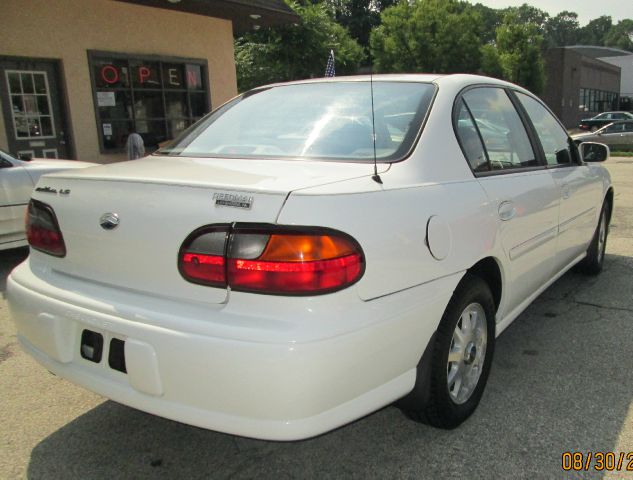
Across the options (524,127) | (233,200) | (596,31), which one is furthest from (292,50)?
(596,31)

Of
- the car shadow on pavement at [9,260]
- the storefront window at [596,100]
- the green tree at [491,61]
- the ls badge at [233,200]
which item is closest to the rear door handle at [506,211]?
the ls badge at [233,200]

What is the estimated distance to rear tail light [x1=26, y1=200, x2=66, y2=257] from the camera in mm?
2340

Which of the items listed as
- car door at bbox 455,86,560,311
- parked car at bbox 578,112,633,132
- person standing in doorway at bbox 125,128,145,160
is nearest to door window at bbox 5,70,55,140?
person standing in doorway at bbox 125,128,145,160

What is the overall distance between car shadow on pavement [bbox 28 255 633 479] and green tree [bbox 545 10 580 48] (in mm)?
152274

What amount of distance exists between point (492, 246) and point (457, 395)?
714 millimetres

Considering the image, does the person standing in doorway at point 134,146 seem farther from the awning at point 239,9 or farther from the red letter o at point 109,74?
the awning at point 239,9

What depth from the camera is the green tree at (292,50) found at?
22156 millimetres

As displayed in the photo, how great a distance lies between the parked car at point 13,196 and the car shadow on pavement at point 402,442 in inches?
139

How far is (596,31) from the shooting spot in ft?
475

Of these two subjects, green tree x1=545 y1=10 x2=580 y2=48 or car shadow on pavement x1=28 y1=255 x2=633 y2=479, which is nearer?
car shadow on pavement x1=28 y1=255 x2=633 y2=479

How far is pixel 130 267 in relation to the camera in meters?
2.09

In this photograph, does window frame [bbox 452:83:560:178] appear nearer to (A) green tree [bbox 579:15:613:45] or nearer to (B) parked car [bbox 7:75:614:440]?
(B) parked car [bbox 7:75:614:440]

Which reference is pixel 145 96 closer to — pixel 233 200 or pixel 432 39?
pixel 233 200
